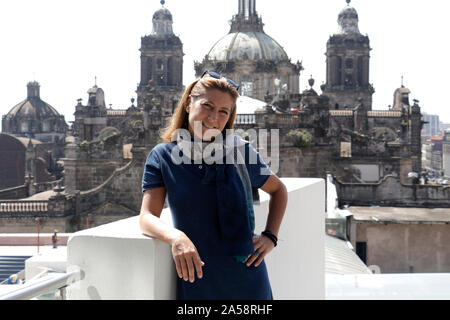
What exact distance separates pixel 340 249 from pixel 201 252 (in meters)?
11.9

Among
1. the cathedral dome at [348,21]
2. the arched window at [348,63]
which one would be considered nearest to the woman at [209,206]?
the arched window at [348,63]

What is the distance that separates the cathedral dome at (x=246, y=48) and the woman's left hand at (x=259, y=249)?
133 ft

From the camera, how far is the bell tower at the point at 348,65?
56531 millimetres

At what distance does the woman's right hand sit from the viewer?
286 centimetres

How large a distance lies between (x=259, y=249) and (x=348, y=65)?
183ft

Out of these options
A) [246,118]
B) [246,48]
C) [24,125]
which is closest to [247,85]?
[246,48]

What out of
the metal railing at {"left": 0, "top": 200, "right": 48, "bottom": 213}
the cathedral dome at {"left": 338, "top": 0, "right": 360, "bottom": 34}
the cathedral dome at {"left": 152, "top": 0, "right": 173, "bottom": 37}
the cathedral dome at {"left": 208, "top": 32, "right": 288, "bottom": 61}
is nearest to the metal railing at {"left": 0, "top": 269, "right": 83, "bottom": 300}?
the metal railing at {"left": 0, "top": 200, "right": 48, "bottom": 213}

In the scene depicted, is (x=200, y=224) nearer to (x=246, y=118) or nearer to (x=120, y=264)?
(x=120, y=264)

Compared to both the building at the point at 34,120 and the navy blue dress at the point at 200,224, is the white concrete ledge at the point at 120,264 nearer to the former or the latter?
the navy blue dress at the point at 200,224

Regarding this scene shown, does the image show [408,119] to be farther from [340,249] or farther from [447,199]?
[340,249]

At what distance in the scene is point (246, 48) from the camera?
44469 millimetres

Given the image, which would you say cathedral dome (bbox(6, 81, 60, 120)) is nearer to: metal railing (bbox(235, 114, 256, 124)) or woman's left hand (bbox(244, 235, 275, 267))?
metal railing (bbox(235, 114, 256, 124))

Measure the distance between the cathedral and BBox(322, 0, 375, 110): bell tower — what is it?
0.31 feet

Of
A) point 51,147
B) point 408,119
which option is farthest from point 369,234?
point 51,147
